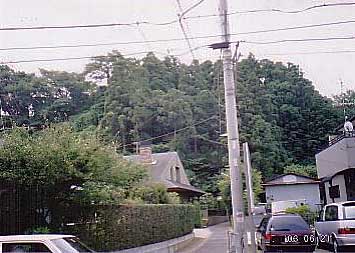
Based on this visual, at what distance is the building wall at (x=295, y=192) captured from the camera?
38013mm

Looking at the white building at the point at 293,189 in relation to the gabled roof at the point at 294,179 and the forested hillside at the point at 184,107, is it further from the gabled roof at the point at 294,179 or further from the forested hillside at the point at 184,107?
the forested hillside at the point at 184,107

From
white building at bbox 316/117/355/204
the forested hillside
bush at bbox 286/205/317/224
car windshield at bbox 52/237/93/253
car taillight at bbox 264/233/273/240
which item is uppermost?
the forested hillside

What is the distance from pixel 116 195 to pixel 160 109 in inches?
959

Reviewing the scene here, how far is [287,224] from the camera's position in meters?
16.8

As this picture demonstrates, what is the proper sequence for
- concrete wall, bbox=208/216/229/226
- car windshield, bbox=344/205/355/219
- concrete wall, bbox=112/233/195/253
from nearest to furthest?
car windshield, bbox=344/205/355/219 → concrete wall, bbox=112/233/195/253 → concrete wall, bbox=208/216/229/226

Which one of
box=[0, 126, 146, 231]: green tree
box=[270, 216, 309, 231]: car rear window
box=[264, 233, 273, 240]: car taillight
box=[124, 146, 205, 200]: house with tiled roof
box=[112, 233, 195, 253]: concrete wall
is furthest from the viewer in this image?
box=[124, 146, 205, 200]: house with tiled roof

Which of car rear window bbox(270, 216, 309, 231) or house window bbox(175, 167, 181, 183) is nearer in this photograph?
car rear window bbox(270, 216, 309, 231)

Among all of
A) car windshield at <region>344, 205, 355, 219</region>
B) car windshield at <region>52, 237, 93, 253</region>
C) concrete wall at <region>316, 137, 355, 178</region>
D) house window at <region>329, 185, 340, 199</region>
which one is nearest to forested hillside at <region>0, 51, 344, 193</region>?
concrete wall at <region>316, 137, 355, 178</region>

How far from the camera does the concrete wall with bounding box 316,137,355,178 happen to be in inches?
915

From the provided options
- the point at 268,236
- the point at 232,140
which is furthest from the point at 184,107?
the point at 232,140

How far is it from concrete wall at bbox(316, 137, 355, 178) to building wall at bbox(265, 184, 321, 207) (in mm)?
8183

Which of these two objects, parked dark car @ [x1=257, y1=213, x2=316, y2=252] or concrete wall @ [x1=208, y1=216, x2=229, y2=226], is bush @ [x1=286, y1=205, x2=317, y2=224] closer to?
parked dark car @ [x1=257, y1=213, x2=316, y2=252]

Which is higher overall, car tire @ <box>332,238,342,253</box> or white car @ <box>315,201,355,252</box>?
white car @ <box>315,201,355,252</box>

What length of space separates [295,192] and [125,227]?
998 inches
